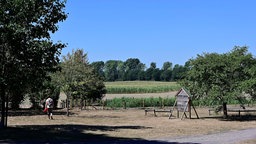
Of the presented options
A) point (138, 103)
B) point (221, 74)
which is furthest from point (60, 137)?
point (138, 103)

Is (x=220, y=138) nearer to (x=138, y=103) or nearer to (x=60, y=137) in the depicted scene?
(x=60, y=137)

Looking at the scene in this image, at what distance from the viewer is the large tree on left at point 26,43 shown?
65.1 ft

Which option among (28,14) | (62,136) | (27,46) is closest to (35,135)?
(62,136)

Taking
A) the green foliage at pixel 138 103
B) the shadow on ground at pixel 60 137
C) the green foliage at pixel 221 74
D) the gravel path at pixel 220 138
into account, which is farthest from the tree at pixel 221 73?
the green foliage at pixel 138 103

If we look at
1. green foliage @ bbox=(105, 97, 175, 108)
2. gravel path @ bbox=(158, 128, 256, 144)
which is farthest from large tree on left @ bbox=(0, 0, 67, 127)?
green foliage @ bbox=(105, 97, 175, 108)

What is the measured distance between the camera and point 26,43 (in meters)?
21.0

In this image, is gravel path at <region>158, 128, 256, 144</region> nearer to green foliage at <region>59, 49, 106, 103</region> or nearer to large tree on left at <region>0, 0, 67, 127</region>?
large tree on left at <region>0, 0, 67, 127</region>

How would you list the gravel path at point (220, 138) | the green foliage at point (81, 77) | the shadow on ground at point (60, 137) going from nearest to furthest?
1. the gravel path at point (220, 138)
2. the shadow on ground at point (60, 137)
3. the green foliage at point (81, 77)

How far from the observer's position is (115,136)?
65.1ft

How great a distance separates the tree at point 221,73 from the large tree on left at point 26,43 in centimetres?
1287

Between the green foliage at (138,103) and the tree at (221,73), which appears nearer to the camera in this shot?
the tree at (221,73)

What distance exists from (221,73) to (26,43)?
15.7 metres

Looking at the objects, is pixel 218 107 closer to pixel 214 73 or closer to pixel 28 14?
pixel 214 73

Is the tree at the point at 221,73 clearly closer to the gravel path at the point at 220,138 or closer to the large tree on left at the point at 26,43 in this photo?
the gravel path at the point at 220,138
